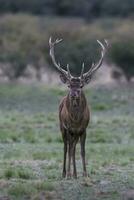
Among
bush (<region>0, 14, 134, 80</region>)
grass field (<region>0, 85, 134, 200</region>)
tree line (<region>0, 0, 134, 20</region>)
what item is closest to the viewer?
grass field (<region>0, 85, 134, 200</region>)

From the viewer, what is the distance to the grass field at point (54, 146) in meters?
13.8

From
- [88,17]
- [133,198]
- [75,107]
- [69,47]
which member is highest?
[88,17]

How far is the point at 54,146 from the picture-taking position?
2152 cm

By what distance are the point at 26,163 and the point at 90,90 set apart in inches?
721

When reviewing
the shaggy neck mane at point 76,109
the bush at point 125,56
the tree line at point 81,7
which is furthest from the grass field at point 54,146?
the tree line at point 81,7

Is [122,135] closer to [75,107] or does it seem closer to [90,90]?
[75,107]

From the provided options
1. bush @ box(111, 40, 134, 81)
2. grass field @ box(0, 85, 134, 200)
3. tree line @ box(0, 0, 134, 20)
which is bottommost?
grass field @ box(0, 85, 134, 200)

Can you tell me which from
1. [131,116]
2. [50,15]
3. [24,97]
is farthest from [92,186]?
[50,15]

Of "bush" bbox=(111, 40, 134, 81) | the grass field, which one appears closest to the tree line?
"bush" bbox=(111, 40, 134, 81)

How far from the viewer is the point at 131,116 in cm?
2923

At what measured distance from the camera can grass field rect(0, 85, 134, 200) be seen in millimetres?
13758

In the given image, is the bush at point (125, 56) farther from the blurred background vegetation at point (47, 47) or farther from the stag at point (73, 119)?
the stag at point (73, 119)

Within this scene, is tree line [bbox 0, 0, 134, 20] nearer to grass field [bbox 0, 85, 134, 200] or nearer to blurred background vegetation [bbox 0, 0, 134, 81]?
blurred background vegetation [bbox 0, 0, 134, 81]

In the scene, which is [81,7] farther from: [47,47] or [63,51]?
[63,51]
